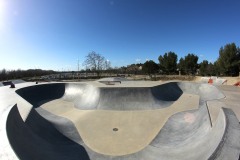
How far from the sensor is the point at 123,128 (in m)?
11.0

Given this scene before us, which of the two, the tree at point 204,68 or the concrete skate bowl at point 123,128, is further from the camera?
the tree at point 204,68

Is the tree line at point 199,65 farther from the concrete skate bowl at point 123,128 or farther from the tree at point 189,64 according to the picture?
the concrete skate bowl at point 123,128

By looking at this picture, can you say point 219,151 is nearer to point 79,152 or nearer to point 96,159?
point 96,159

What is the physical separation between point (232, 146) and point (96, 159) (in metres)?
5.91

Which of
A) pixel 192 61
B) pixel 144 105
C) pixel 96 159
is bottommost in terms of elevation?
pixel 96 159

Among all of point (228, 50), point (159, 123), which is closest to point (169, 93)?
point (159, 123)

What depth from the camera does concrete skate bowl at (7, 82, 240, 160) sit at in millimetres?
5574

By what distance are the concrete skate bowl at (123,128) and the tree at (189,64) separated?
24572 mm

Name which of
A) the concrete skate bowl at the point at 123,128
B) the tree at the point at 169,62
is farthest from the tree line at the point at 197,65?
the concrete skate bowl at the point at 123,128

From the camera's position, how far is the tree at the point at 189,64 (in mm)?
42719

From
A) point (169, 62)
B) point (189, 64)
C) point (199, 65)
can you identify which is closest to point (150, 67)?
point (169, 62)

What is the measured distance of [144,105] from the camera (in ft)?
49.2

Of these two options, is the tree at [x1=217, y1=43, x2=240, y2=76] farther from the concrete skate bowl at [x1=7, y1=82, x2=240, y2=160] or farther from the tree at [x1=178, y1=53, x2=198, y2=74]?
the concrete skate bowl at [x1=7, y1=82, x2=240, y2=160]

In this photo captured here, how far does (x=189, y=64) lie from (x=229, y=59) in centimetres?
1075
